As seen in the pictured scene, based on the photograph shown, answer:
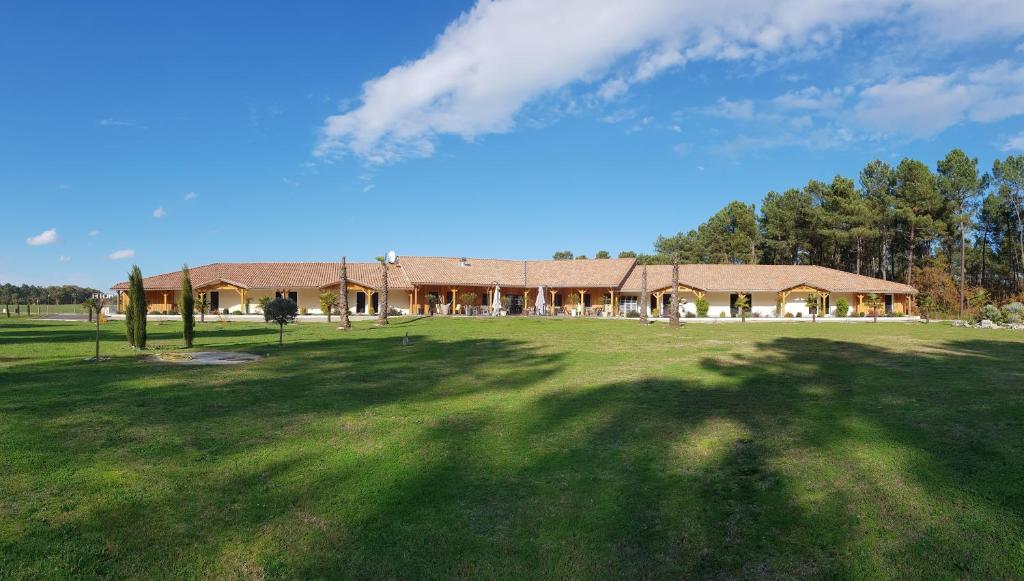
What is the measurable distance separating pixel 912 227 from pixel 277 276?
5128 centimetres

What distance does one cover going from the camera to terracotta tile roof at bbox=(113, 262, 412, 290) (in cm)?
4381

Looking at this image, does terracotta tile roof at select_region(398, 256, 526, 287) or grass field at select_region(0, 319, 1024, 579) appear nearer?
grass field at select_region(0, 319, 1024, 579)

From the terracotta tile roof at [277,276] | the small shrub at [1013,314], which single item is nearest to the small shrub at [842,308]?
the small shrub at [1013,314]

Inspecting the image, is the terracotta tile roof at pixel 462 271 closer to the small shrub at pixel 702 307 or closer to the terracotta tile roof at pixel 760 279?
the terracotta tile roof at pixel 760 279

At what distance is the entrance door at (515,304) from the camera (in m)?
47.6

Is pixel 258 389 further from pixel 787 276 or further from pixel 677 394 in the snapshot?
pixel 787 276

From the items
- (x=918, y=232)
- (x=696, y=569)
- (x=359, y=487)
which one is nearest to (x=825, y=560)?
(x=696, y=569)

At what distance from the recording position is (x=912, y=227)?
154 feet

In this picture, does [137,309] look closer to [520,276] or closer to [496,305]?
[496,305]

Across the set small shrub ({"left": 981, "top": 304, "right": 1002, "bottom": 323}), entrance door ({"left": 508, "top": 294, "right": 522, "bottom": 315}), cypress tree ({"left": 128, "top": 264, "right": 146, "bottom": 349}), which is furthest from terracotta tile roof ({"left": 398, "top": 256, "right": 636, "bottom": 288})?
cypress tree ({"left": 128, "top": 264, "right": 146, "bottom": 349})

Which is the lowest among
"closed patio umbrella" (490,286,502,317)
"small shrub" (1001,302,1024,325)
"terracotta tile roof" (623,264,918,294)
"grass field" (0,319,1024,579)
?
"grass field" (0,319,1024,579)

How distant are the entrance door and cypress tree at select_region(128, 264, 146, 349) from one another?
31.5 meters

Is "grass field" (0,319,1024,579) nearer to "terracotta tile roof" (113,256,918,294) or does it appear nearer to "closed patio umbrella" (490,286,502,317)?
"closed patio umbrella" (490,286,502,317)

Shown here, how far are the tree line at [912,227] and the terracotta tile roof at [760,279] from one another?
9.13 feet
